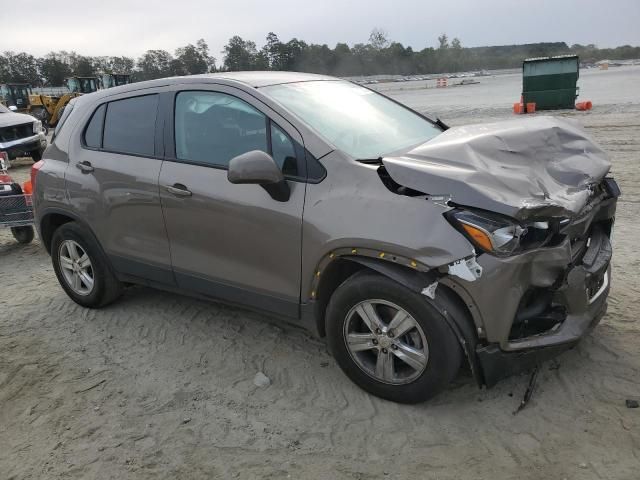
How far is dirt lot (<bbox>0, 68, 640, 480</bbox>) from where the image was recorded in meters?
2.73

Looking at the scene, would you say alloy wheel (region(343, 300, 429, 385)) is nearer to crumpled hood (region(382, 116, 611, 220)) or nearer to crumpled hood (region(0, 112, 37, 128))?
crumpled hood (region(382, 116, 611, 220))

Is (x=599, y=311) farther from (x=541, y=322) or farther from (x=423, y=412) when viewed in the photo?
(x=423, y=412)

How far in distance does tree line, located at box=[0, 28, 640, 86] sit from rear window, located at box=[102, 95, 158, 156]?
78993 mm

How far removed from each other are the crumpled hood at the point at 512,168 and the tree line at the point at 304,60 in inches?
3183

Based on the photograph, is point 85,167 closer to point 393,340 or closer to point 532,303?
point 393,340

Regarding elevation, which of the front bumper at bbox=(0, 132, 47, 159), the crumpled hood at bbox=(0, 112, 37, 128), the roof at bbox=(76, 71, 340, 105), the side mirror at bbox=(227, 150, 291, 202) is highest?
the roof at bbox=(76, 71, 340, 105)

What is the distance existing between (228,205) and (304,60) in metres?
117

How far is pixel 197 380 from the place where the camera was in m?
3.59

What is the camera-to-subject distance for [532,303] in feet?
9.51

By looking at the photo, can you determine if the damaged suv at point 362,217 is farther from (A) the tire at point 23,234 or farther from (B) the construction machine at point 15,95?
(B) the construction machine at point 15,95

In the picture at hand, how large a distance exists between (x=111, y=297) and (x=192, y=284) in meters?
1.20

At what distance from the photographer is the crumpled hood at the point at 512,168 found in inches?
107

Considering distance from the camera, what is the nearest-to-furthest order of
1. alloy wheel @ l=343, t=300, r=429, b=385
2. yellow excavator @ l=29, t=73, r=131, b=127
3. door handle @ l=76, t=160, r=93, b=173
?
alloy wheel @ l=343, t=300, r=429, b=385, door handle @ l=76, t=160, r=93, b=173, yellow excavator @ l=29, t=73, r=131, b=127

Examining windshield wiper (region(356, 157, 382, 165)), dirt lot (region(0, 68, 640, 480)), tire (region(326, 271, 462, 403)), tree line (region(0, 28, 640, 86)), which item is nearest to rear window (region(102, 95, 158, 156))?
dirt lot (region(0, 68, 640, 480))
